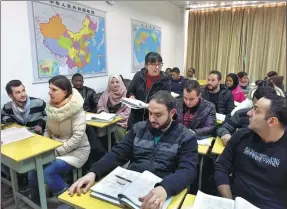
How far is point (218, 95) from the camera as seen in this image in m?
3.08

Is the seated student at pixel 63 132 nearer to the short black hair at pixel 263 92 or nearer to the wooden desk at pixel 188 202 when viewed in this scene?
the wooden desk at pixel 188 202

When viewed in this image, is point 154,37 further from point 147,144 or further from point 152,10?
point 147,144

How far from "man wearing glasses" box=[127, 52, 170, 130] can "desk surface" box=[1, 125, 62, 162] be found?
2.95ft

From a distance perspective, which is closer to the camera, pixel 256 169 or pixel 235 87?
pixel 256 169

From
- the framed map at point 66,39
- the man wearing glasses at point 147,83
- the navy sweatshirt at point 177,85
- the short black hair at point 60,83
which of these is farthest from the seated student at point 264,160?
the navy sweatshirt at point 177,85

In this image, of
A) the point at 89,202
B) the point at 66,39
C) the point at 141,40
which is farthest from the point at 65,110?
the point at 141,40

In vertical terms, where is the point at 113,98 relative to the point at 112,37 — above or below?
below

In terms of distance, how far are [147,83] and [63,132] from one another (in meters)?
1.05

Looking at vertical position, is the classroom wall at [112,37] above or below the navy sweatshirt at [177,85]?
above

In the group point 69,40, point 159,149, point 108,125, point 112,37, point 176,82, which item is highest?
point 112,37

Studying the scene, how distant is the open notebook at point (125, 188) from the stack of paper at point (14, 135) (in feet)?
3.44

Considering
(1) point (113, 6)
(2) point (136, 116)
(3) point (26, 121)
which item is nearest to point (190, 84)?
(2) point (136, 116)

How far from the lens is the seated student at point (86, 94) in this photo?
326 cm

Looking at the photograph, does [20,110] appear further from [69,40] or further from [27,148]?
[69,40]
